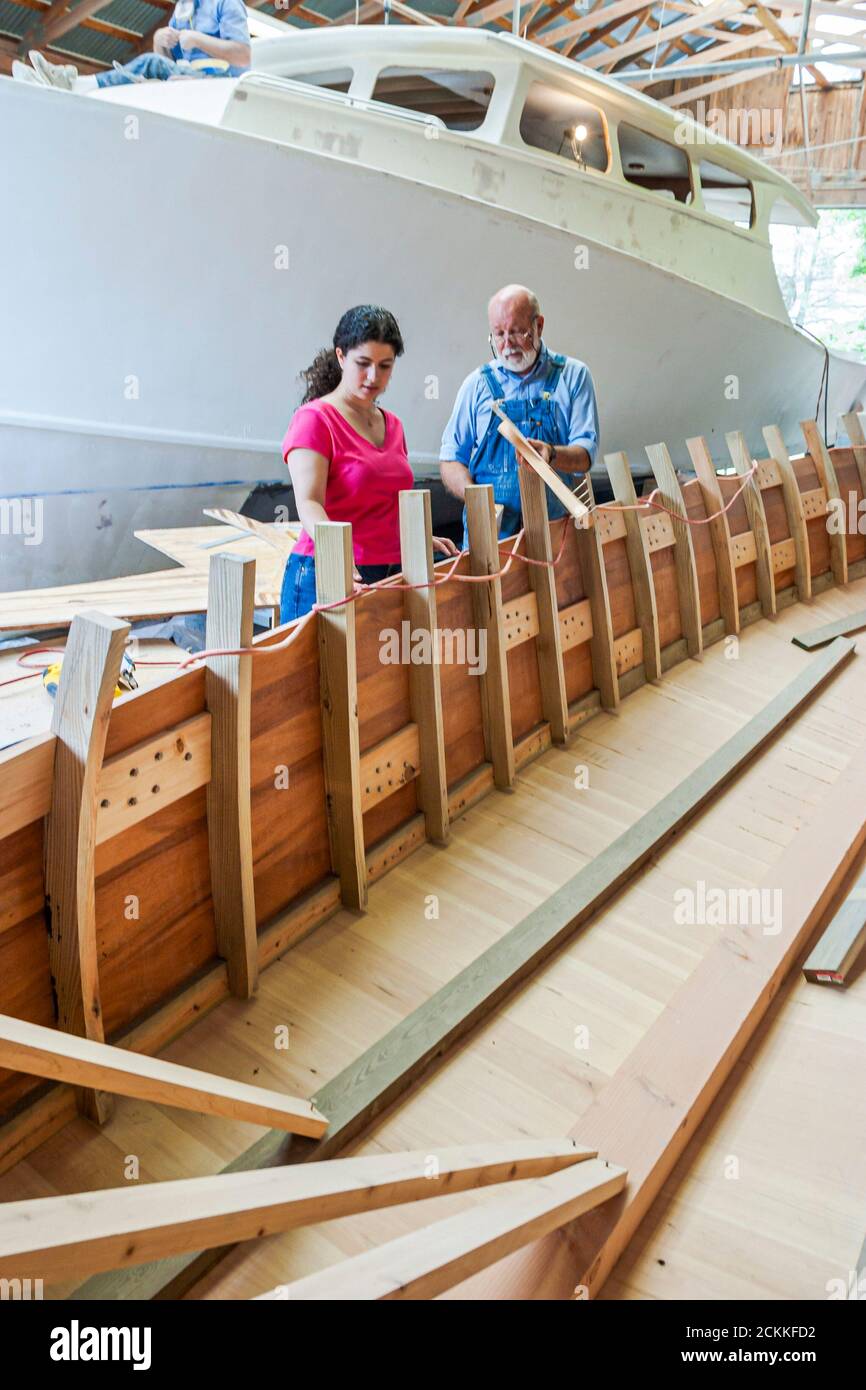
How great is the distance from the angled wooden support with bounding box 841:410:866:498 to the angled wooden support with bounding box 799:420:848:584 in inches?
23.7

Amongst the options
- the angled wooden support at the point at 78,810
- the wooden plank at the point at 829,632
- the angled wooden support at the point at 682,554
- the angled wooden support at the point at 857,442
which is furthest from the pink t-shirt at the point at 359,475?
the angled wooden support at the point at 857,442

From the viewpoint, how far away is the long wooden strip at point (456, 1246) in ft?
4.98

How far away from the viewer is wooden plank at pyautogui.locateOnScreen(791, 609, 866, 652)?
614 cm

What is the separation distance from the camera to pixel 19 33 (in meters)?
11.5

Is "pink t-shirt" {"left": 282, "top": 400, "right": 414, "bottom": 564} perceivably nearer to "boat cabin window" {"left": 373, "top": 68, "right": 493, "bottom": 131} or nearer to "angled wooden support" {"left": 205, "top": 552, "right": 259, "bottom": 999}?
"angled wooden support" {"left": 205, "top": 552, "right": 259, "bottom": 999}

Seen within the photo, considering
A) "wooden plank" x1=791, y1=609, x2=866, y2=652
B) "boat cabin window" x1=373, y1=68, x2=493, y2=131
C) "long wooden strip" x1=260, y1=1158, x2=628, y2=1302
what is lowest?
"long wooden strip" x1=260, y1=1158, x2=628, y2=1302

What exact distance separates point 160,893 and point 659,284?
7.05 m

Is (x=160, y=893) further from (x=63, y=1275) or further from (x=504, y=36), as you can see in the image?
(x=504, y=36)

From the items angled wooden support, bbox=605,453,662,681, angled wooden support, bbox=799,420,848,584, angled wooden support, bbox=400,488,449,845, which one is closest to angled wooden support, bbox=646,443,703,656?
angled wooden support, bbox=605,453,662,681

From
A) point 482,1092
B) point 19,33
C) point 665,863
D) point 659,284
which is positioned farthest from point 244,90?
point 19,33

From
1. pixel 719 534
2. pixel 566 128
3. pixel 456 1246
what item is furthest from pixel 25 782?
pixel 566 128

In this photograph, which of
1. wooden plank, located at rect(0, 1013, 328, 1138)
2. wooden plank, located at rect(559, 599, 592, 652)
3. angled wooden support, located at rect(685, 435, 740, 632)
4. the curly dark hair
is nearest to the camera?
wooden plank, located at rect(0, 1013, 328, 1138)

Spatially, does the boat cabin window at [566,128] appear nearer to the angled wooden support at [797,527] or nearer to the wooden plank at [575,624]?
the angled wooden support at [797,527]

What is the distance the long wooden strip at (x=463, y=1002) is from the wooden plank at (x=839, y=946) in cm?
72
